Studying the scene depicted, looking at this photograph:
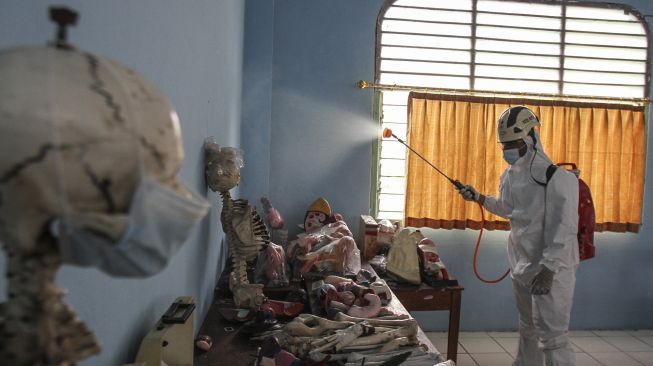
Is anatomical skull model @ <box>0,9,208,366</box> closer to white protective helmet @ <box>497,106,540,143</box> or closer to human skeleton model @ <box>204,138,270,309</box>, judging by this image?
human skeleton model @ <box>204,138,270,309</box>

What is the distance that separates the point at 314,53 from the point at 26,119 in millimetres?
3605

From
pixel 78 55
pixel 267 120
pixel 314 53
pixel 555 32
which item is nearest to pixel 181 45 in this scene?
pixel 78 55

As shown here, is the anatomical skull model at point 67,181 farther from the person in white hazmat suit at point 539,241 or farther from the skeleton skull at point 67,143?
the person in white hazmat suit at point 539,241

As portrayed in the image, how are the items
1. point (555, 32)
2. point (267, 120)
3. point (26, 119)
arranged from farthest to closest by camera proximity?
point (555, 32), point (267, 120), point (26, 119)

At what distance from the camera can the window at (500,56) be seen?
386 cm

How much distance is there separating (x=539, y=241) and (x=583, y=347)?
1551 mm

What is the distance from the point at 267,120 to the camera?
369 cm

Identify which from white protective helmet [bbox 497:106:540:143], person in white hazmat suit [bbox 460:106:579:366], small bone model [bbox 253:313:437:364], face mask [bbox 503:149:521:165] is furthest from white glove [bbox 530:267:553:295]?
small bone model [bbox 253:313:437:364]

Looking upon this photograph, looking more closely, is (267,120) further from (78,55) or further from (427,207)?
(78,55)

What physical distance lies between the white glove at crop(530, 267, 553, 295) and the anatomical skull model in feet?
8.42

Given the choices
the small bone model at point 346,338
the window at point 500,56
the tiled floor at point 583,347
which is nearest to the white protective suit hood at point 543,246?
the tiled floor at point 583,347

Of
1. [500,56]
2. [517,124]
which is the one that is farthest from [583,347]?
[500,56]

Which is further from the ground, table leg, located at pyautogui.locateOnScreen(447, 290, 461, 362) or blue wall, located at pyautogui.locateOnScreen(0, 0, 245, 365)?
blue wall, located at pyautogui.locateOnScreen(0, 0, 245, 365)

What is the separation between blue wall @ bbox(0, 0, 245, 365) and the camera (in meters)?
0.73
